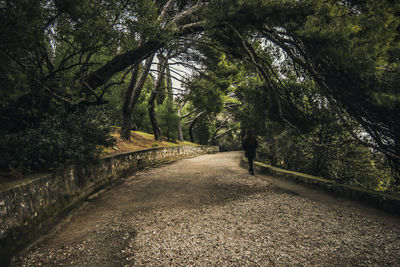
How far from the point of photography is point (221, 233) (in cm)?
304

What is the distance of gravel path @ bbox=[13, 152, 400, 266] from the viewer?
7.98ft

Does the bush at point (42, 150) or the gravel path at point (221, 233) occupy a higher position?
the bush at point (42, 150)

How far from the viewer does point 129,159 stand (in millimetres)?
7906

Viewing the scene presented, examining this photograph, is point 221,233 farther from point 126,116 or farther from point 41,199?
point 126,116

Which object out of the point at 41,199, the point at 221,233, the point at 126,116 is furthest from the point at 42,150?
the point at 126,116

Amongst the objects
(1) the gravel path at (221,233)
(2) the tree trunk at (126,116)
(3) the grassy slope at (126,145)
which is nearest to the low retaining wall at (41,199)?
(1) the gravel path at (221,233)

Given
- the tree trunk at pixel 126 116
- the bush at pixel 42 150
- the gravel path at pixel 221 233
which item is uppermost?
the tree trunk at pixel 126 116

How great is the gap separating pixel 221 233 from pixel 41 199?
120 inches

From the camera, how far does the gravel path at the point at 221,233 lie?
7.98 feet

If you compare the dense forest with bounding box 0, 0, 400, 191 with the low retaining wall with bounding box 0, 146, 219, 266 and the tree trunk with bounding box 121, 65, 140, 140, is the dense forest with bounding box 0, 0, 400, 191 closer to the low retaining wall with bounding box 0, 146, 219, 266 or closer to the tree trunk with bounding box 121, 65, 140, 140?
the low retaining wall with bounding box 0, 146, 219, 266

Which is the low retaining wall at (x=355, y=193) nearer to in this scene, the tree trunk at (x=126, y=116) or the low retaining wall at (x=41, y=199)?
the low retaining wall at (x=41, y=199)

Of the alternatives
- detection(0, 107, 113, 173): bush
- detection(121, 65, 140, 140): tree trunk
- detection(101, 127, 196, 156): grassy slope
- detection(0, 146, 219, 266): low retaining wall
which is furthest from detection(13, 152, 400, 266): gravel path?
detection(121, 65, 140, 140): tree trunk

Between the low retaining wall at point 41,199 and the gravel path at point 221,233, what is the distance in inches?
8.1

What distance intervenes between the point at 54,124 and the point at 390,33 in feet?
22.2
